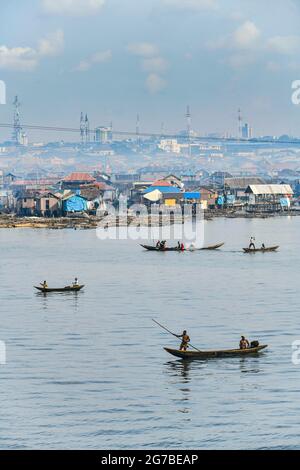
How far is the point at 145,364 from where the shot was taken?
55.3 ft

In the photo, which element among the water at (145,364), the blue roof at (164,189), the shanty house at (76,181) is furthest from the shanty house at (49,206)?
the water at (145,364)

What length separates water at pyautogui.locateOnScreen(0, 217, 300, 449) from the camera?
43.9 ft

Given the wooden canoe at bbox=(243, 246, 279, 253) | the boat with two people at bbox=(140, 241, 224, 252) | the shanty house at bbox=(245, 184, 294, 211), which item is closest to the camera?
the wooden canoe at bbox=(243, 246, 279, 253)

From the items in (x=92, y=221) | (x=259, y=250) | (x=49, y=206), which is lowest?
(x=259, y=250)

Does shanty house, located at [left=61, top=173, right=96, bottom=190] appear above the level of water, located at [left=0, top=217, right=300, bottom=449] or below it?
above

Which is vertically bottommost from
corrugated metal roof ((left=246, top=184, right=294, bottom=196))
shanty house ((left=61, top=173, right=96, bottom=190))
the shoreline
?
the shoreline

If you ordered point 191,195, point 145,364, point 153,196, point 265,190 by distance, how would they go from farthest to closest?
point 265,190, point 191,195, point 153,196, point 145,364

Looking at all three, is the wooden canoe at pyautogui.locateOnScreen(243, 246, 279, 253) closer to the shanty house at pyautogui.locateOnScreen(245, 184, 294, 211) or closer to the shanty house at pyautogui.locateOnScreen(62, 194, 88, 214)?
the shanty house at pyautogui.locateOnScreen(62, 194, 88, 214)

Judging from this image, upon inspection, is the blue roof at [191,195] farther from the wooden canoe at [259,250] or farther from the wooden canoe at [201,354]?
the wooden canoe at [201,354]

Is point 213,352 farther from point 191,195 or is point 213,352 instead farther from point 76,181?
point 76,181

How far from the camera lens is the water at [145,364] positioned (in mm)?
13375

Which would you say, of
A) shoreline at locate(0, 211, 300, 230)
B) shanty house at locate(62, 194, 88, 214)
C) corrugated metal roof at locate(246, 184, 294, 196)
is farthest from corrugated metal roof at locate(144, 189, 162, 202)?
corrugated metal roof at locate(246, 184, 294, 196)

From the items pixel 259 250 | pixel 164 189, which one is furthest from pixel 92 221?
pixel 259 250
